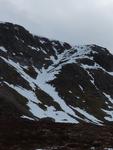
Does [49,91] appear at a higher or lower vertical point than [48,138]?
higher

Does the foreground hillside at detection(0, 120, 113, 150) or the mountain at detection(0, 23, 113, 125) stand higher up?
the mountain at detection(0, 23, 113, 125)

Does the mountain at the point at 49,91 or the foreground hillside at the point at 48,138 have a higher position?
the mountain at the point at 49,91

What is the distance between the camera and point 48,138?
5241 centimetres

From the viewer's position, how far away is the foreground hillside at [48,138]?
149 feet

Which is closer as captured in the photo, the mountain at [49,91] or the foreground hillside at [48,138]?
the foreground hillside at [48,138]

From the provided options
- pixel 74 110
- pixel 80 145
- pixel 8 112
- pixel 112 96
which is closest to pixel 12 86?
pixel 74 110

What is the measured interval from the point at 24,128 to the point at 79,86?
121 meters

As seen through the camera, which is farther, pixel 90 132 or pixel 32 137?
pixel 90 132

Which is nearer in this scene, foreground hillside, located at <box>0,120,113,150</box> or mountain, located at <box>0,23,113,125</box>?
foreground hillside, located at <box>0,120,113,150</box>

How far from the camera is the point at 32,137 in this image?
5319cm

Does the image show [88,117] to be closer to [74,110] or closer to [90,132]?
[74,110]

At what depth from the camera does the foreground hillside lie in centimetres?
4530

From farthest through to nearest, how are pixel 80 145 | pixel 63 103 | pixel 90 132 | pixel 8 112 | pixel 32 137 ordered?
pixel 63 103, pixel 8 112, pixel 90 132, pixel 32 137, pixel 80 145

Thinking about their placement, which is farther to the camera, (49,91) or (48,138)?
(49,91)
